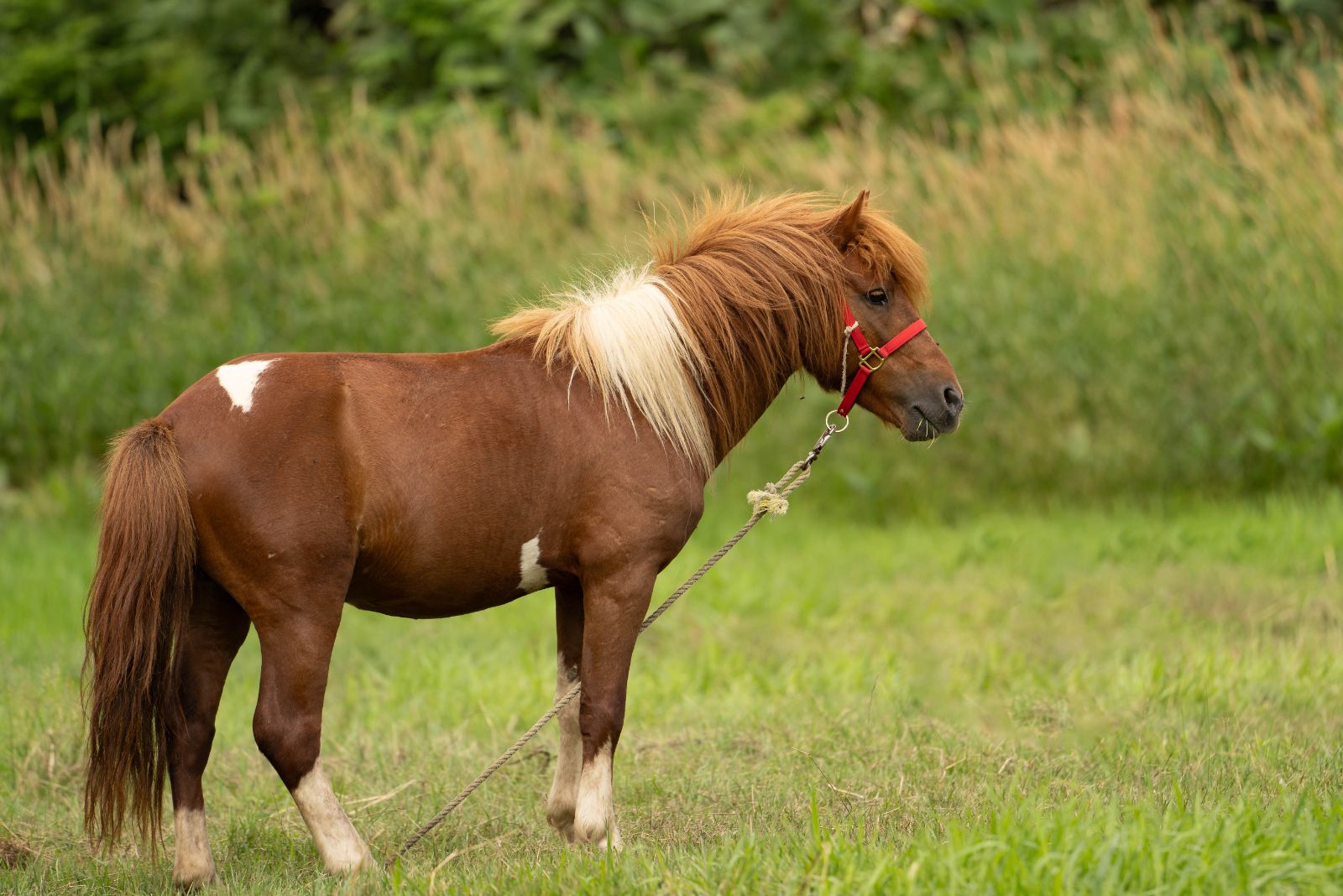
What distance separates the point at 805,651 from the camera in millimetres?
6621

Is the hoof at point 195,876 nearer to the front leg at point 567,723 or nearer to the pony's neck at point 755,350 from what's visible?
the front leg at point 567,723

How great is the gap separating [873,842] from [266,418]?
1957mm

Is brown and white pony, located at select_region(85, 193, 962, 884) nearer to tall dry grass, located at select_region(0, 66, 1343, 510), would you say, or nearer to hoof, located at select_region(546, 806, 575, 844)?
hoof, located at select_region(546, 806, 575, 844)

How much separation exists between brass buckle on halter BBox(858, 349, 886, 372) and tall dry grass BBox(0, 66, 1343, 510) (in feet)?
13.4

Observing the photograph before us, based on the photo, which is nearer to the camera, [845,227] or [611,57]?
[845,227]

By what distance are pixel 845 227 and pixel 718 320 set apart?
51 cm

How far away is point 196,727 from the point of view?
3865mm

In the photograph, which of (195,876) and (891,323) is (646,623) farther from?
(195,876)

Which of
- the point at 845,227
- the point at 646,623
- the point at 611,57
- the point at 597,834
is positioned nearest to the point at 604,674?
the point at 646,623

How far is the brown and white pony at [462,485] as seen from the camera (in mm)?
3652

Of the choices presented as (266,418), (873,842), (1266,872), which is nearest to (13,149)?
(266,418)

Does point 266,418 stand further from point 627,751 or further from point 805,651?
point 805,651

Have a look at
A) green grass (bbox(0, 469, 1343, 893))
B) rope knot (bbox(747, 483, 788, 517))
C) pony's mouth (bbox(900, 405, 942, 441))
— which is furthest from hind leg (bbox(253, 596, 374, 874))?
pony's mouth (bbox(900, 405, 942, 441))

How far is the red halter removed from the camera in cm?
428
